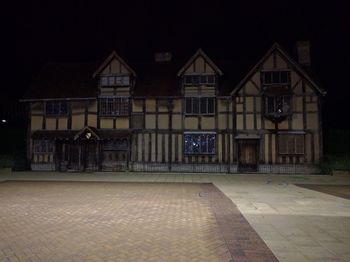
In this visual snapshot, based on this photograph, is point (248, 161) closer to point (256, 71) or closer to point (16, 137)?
point (256, 71)

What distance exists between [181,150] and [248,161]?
511cm

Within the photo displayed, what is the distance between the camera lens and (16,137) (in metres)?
29.0

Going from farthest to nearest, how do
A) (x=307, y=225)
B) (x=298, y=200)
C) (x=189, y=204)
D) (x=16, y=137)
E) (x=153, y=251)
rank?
(x=16, y=137) < (x=298, y=200) < (x=189, y=204) < (x=307, y=225) < (x=153, y=251)

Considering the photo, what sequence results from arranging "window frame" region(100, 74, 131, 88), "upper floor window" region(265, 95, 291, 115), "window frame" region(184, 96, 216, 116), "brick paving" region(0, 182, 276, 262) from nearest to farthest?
"brick paving" region(0, 182, 276, 262), "upper floor window" region(265, 95, 291, 115), "window frame" region(184, 96, 216, 116), "window frame" region(100, 74, 131, 88)

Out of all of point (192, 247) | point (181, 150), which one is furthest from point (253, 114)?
point (192, 247)

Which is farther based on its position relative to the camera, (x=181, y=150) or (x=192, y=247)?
(x=181, y=150)

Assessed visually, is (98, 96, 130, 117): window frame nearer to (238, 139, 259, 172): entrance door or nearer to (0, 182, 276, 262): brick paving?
(238, 139, 259, 172): entrance door

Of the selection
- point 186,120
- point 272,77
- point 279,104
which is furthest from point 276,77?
point 186,120

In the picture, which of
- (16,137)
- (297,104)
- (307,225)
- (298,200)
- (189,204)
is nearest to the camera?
(307,225)

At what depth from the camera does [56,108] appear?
2638 centimetres

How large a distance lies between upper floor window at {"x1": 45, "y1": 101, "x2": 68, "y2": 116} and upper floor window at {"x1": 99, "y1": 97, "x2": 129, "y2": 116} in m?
2.99

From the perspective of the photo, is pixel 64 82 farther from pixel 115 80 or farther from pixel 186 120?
pixel 186 120

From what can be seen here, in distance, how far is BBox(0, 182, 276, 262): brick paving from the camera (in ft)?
18.8

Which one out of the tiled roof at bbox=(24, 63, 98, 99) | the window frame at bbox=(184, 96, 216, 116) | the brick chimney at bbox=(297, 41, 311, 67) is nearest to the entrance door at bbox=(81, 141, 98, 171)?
the tiled roof at bbox=(24, 63, 98, 99)
